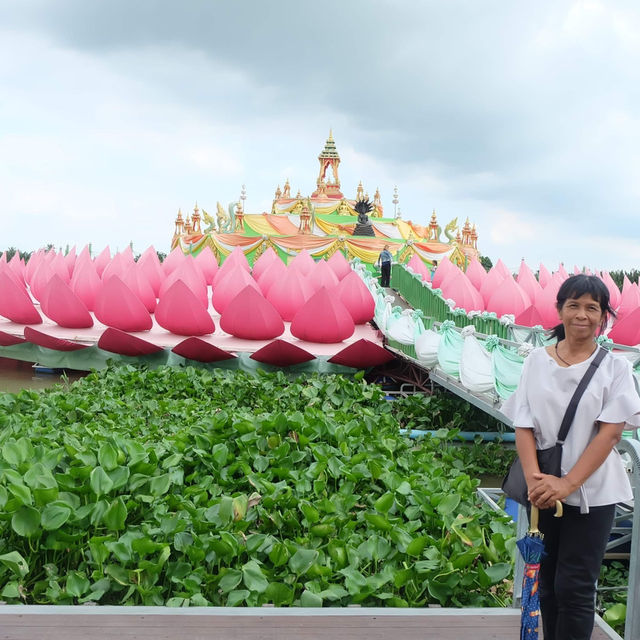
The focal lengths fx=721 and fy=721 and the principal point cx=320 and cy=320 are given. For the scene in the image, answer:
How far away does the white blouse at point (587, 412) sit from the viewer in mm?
2287

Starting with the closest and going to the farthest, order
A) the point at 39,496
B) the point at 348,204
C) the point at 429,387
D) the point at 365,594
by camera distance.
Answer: the point at 365,594 < the point at 39,496 < the point at 429,387 < the point at 348,204

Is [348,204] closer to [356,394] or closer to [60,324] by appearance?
[60,324]

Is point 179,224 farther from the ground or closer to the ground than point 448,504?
farther from the ground

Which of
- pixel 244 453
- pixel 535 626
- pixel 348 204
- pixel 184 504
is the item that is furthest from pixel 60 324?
pixel 348 204

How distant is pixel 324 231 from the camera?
23578mm

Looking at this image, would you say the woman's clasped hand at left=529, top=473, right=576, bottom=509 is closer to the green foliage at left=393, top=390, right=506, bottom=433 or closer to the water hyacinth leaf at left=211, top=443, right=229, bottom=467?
the water hyacinth leaf at left=211, top=443, right=229, bottom=467

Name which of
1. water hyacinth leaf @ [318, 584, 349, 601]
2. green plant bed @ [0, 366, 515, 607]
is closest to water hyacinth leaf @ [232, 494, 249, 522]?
green plant bed @ [0, 366, 515, 607]

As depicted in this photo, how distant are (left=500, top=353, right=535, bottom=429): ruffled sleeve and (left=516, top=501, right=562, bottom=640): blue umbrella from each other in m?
0.27

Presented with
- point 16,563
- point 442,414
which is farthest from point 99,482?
point 442,414

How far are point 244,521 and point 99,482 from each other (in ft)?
2.77

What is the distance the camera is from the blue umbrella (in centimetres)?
233

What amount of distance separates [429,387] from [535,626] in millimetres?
8366

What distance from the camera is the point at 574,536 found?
7.68ft

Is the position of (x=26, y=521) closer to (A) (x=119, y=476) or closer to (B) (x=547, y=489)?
(A) (x=119, y=476)
